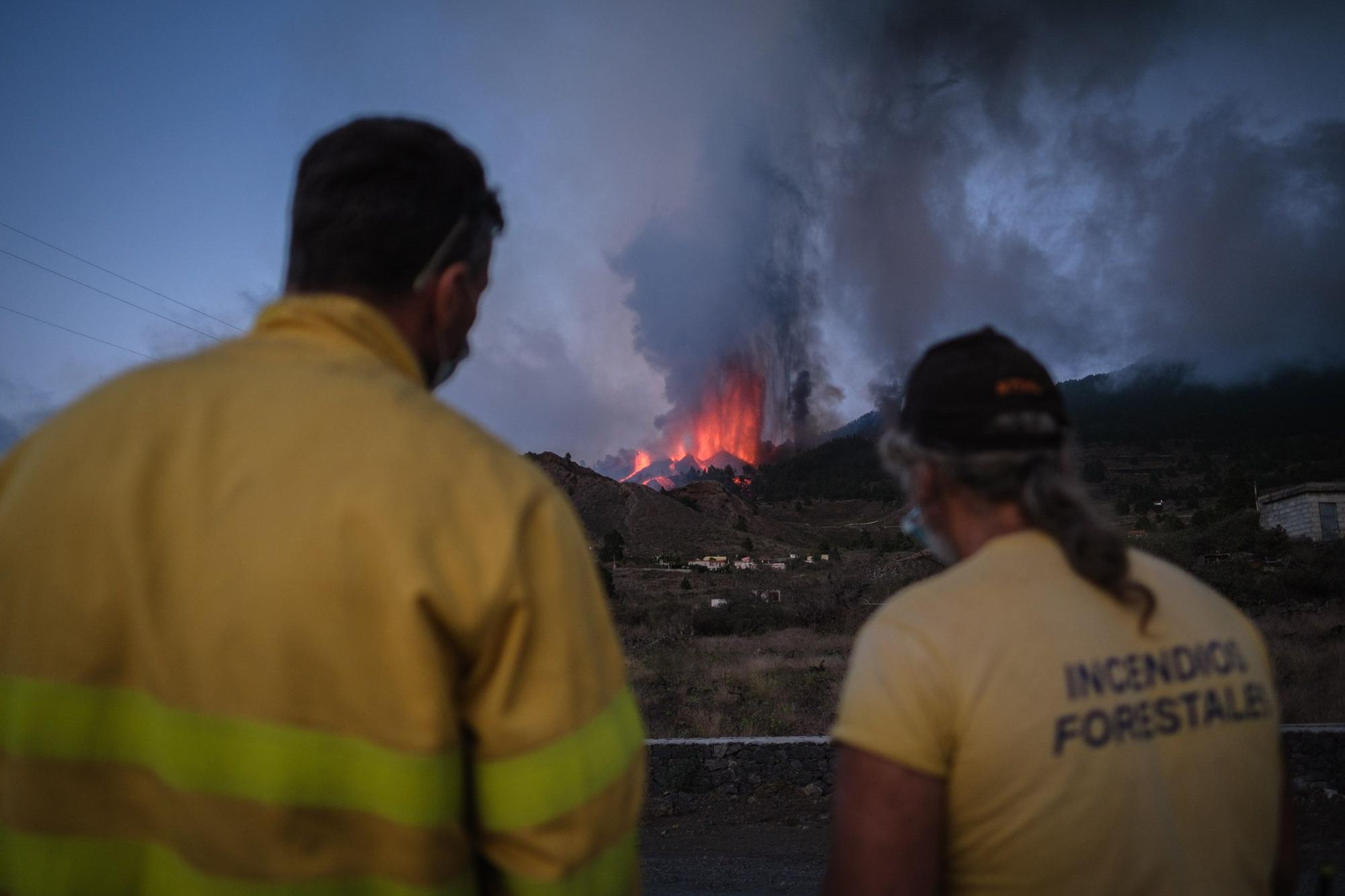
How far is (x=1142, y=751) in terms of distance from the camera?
4.49 ft

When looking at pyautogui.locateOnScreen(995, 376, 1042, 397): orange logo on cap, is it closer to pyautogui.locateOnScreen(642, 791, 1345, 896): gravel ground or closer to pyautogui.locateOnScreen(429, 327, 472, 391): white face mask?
pyautogui.locateOnScreen(429, 327, 472, 391): white face mask

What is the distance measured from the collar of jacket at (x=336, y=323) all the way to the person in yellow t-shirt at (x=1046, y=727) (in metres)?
1.01

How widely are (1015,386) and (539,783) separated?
119cm

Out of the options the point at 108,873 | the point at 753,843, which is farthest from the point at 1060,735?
the point at 753,843

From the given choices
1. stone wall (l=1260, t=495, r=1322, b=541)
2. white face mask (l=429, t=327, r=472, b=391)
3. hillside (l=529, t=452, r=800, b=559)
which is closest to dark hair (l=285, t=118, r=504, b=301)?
white face mask (l=429, t=327, r=472, b=391)

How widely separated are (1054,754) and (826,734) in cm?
798

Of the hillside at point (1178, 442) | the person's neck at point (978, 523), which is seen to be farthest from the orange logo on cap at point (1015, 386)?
the hillside at point (1178, 442)

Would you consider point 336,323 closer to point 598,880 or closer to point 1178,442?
point 598,880

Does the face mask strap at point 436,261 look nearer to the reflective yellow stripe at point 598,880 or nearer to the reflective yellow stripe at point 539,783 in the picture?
the reflective yellow stripe at point 539,783

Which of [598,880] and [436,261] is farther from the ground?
[436,261]

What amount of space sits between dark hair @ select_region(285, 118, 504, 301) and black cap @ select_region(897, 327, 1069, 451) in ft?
3.40

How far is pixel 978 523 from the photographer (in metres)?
1.61

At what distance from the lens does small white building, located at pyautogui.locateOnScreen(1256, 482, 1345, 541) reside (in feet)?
98.3

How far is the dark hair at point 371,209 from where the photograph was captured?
132 centimetres
